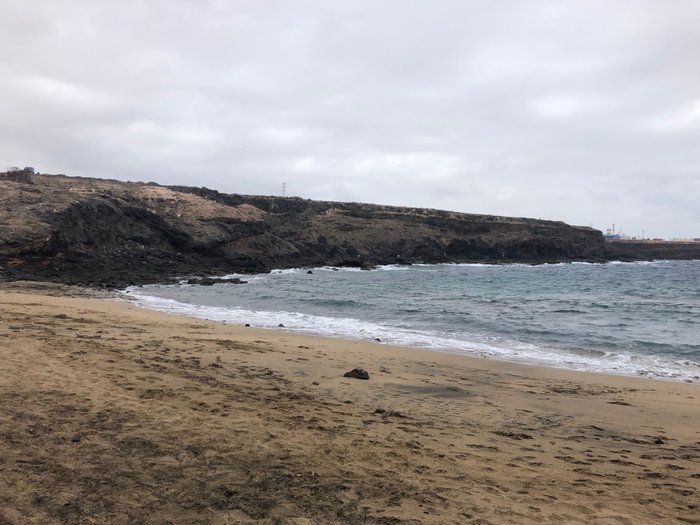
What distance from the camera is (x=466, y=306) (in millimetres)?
21922

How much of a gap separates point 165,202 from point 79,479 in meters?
45.9

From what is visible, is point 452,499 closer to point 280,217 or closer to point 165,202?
point 165,202

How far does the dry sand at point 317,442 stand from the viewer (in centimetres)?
375

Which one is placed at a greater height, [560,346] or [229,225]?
[229,225]

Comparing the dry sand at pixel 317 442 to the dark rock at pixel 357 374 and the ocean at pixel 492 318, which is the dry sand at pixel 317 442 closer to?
the dark rock at pixel 357 374

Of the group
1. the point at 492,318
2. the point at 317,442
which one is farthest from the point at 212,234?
the point at 317,442

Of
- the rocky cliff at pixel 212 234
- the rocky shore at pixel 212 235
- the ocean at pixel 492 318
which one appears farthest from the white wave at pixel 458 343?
the rocky cliff at pixel 212 234

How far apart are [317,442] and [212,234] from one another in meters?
39.7

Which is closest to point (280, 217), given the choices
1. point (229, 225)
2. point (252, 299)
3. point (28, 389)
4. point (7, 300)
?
point (229, 225)

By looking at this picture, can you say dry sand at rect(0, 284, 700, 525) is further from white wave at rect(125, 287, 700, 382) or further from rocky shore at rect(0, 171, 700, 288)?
rocky shore at rect(0, 171, 700, 288)

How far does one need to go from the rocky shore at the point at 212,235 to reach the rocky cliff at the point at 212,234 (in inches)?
3.7

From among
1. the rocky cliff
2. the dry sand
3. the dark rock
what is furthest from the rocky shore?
the dark rock

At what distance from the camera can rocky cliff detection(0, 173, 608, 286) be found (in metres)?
27.7

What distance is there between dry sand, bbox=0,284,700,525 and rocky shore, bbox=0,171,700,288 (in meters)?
20.0
